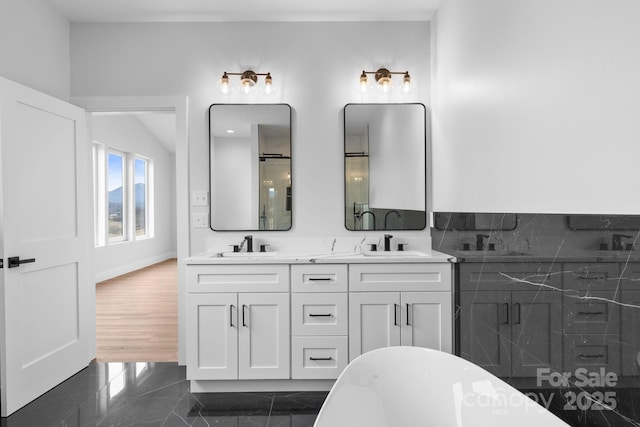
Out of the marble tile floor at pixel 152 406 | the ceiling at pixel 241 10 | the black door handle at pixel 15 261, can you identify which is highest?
the ceiling at pixel 241 10

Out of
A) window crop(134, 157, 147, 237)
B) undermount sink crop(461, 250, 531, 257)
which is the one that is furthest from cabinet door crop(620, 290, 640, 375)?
window crop(134, 157, 147, 237)

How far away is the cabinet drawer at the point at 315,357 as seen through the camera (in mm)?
2432

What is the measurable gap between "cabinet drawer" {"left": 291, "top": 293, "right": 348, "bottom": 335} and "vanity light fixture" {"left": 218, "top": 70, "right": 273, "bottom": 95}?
5.22 ft

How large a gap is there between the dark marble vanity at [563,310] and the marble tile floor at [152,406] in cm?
116

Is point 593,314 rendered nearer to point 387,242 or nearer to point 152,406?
point 387,242

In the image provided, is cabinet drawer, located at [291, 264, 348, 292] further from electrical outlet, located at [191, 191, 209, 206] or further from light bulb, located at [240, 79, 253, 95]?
light bulb, located at [240, 79, 253, 95]

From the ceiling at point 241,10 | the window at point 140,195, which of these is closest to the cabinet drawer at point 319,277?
the ceiling at point 241,10

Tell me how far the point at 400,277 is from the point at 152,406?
5.72ft

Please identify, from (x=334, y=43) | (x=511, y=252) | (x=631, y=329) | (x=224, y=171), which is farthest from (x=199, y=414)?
(x=334, y=43)

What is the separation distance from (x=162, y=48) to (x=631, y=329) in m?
3.26

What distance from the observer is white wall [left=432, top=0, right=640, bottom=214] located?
1223 mm

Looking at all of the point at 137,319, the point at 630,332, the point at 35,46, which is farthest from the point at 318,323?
the point at 35,46

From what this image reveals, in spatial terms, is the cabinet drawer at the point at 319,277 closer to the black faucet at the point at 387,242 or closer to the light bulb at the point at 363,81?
the black faucet at the point at 387,242

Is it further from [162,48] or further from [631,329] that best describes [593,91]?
[162,48]
